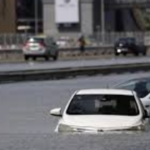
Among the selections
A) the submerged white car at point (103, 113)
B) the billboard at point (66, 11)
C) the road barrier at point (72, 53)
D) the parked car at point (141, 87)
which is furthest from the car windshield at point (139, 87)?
the billboard at point (66, 11)

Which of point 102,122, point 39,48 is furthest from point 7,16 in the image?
point 102,122

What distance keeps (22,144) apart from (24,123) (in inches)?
384

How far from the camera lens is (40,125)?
2150 cm

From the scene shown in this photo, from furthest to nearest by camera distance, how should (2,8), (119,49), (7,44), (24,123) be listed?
(2,8) < (7,44) < (119,49) < (24,123)

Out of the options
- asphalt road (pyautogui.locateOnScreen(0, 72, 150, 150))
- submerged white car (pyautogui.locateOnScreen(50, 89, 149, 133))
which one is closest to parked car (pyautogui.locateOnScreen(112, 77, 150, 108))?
asphalt road (pyautogui.locateOnScreen(0, 72, 150, 150))

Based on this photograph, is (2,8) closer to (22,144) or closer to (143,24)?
(143,24)

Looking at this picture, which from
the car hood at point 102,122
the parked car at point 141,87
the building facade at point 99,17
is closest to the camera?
the car hood at point 102,122

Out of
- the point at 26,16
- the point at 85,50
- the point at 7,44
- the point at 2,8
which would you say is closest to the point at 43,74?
the point at 85,50

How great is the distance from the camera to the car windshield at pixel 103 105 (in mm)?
15406

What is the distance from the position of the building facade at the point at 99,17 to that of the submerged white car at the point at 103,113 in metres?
88.5

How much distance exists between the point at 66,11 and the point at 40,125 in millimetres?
83901

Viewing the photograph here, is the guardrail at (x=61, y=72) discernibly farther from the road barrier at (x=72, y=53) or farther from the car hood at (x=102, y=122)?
the car hood at (x=102, y=122)

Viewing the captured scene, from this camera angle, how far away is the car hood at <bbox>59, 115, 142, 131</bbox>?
14789 mm

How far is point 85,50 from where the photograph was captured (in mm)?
77688
